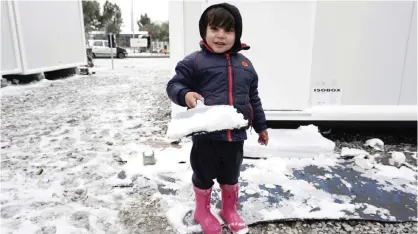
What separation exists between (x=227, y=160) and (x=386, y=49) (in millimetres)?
2620

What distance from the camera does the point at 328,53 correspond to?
333 centimetres

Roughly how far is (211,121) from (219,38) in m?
0.46

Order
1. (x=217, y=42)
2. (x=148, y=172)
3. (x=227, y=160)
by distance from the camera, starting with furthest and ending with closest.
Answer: (x=148, y=172) → (x=227, y=160) → (x=217, y=42)

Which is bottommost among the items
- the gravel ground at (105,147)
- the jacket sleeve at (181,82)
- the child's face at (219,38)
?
the gravel ground at (105,147)

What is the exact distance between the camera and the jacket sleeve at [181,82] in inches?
63.7

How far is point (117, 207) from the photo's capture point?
7.13 feet

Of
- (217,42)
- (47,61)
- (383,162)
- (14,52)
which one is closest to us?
(217,42)

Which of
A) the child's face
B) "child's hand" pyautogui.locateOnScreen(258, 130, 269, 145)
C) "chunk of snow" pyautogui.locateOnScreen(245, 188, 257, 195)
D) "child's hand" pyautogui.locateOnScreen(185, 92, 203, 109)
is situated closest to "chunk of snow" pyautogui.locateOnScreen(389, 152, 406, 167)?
"chunk of snow" pyautogui.locateOnScreen(245, 188, 257, 195)

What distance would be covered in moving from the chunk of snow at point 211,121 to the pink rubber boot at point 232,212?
1.65 ft

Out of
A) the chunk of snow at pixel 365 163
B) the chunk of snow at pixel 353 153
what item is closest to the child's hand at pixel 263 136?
the chunk of snow at pixel 365 163

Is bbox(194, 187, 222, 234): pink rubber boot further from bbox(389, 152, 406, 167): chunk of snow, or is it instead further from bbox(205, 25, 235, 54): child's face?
bbox(389, 152, 406, 167): chunk of snow

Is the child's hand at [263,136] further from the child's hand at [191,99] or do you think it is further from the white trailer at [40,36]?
the white trailer at [40,36]

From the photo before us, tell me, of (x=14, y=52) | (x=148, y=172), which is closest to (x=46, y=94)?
(x=14, y=52)

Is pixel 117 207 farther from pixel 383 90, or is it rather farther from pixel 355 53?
pixel 383 90
